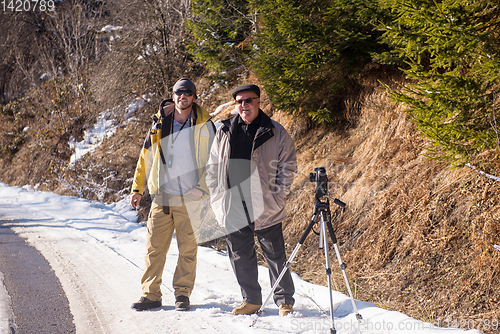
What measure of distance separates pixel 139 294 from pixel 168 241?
81 centimetres

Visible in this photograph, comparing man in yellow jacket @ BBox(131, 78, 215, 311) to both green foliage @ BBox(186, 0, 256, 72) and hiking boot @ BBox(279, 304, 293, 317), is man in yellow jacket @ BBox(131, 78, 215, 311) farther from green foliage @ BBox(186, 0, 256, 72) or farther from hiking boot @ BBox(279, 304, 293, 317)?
green foliage @ BBox(186, 0, 256, 72)

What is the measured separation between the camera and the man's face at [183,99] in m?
3.87

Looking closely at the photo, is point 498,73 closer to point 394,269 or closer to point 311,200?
point 394,269

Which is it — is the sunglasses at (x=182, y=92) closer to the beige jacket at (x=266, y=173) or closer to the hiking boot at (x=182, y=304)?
the beige jacket at (x=266, y=173)

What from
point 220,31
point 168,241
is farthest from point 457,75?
point 220,31

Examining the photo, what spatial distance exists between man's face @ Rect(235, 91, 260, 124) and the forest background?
1.44 m

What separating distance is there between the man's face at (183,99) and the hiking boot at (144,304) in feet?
6.85

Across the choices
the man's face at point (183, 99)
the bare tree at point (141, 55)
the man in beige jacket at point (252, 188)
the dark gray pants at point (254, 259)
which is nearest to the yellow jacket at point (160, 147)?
the man's face at point (183, 99)

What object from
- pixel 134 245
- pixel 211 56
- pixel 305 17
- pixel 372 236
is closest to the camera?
pixel 372 236

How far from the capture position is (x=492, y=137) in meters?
3.51

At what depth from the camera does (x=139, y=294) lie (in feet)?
14.0

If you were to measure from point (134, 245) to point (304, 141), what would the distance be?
3834 millimetres

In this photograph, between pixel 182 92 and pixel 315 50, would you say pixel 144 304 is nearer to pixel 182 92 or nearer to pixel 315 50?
pixel 182 92

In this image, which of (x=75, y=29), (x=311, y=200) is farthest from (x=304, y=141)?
(x=75, y=29)
